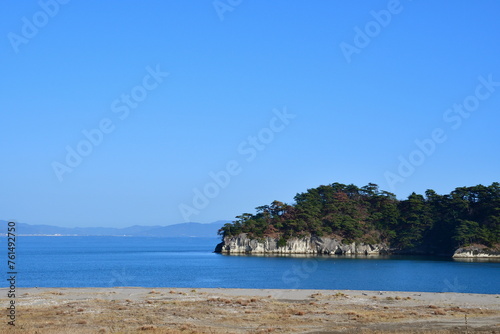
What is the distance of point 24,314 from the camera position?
40.6 meters

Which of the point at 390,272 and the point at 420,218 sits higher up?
the point at 420,218

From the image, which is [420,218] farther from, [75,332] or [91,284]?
[75,332]

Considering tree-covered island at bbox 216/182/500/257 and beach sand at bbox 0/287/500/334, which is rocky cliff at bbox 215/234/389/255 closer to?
tree-covered island at bbox 216/182/500/257

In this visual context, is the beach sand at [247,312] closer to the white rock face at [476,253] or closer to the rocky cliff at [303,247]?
the white rock face at [476,253]

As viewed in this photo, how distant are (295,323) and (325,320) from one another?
8.63 feet

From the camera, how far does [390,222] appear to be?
16825 cm

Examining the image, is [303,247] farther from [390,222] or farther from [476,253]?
[476,253]

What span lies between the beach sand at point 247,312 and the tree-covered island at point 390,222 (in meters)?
102

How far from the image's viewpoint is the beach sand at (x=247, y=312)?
35.7 metres

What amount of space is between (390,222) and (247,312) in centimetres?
13256

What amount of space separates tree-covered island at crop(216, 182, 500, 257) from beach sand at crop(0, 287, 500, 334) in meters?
102

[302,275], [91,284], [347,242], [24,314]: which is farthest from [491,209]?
[24,314]

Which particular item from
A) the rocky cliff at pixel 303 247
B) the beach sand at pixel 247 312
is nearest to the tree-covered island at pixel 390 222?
the rocky cliff at pixel 303 247

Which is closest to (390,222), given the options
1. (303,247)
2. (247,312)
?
(303,247)
